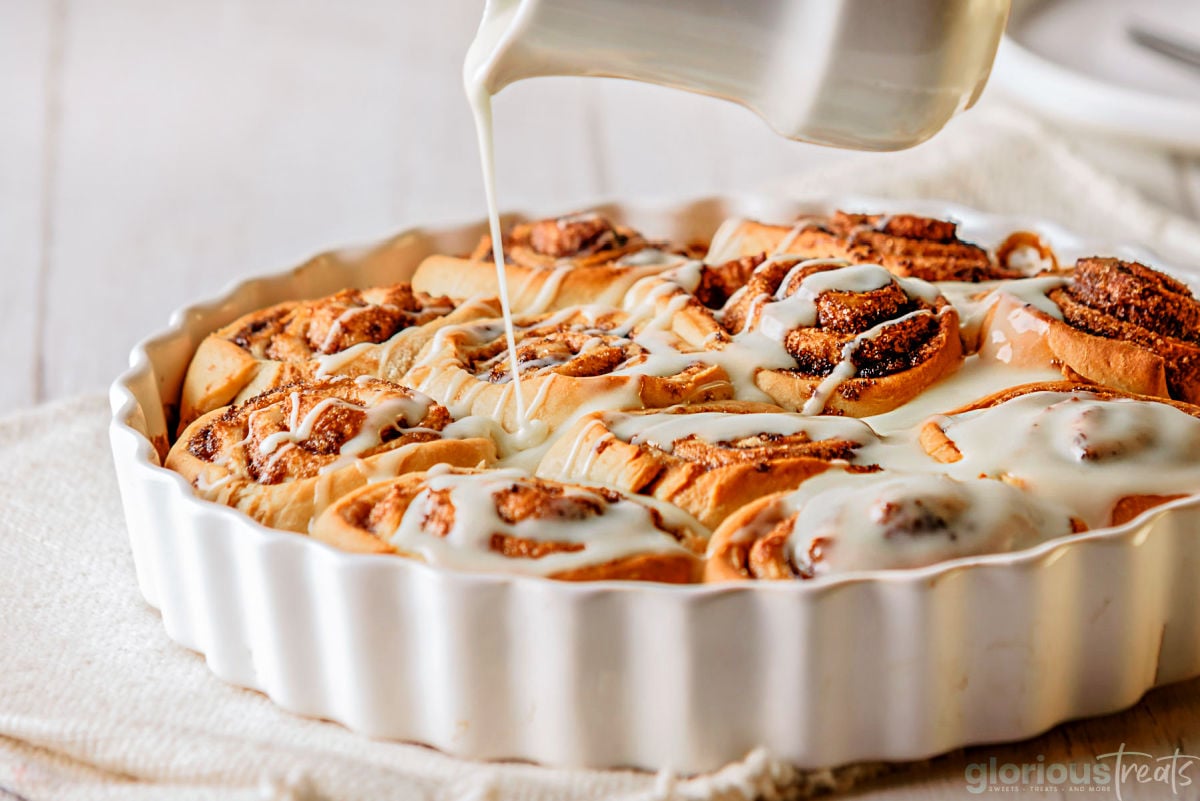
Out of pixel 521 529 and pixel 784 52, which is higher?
pixel 784 52

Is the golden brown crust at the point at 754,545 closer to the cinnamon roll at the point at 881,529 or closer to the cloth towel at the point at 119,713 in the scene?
the cinnamon roll at the point at 881,529

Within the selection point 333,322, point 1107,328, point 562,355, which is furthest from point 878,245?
point 333,322

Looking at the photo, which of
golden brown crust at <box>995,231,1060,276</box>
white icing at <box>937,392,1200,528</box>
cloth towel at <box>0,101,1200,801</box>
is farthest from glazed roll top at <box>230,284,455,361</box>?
golden brown crust at <box>995,231,1060,276</box>

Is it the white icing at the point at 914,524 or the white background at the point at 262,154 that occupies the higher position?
the white icing at the point at 914,524

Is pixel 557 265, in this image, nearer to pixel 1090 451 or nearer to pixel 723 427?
pixel 723 427

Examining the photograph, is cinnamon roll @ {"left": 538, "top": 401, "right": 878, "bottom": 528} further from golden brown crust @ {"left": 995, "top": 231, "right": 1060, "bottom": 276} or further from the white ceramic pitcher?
golden brown crust @ {"left": 995, "top": 231, "right": 1060, "bottom": 276}

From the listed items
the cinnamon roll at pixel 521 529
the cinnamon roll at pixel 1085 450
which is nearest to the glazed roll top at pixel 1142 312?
the cinnamon roll at pixel 1085 450
